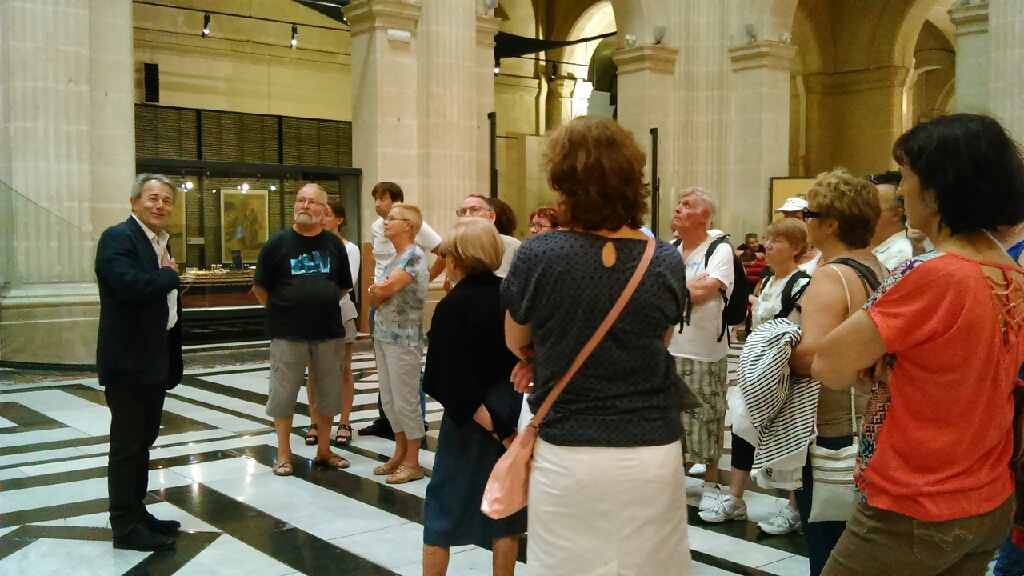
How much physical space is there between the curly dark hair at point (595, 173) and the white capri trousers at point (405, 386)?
142 inches

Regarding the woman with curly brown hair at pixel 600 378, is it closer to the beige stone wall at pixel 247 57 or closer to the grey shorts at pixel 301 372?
the grey shorts at pixel 301 372

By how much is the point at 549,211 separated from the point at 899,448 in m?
4.03

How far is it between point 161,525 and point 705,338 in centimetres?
316

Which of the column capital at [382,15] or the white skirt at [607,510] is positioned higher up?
the column capital at [382,15]

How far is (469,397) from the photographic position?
3.41m

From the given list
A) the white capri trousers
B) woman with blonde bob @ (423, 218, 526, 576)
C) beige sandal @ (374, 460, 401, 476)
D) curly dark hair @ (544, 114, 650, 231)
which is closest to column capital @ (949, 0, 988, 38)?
the white capri trousers

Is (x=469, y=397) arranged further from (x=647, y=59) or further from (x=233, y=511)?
(x=647, y=59)

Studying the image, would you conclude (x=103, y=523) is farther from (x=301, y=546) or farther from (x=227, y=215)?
(x=227, y=215)

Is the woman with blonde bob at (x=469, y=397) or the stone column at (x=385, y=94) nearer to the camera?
the woman with blonde bob at (x=469, y=397)

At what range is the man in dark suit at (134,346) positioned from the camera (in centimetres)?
451

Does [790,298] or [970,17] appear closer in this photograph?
[790,298]

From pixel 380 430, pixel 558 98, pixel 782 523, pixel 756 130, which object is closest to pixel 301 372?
pixel 380 430

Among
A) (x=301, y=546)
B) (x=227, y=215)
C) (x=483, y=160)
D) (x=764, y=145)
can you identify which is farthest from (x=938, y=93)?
(x=301, y=546)

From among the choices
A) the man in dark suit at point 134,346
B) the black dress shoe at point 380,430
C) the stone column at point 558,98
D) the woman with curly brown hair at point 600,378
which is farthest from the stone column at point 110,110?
the stone column at point 558,98
